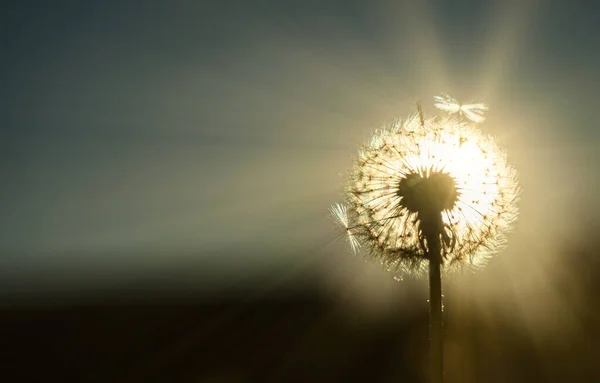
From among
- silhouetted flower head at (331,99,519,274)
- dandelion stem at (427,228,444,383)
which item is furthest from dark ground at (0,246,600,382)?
dandelion stem at (427,228,444,383)

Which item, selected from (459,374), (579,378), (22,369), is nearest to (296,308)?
(459,374)

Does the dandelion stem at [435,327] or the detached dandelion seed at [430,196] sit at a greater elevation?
the detached dandelion seed at [430,196]

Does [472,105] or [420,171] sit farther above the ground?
[472,105]

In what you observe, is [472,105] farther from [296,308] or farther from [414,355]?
[296,308]

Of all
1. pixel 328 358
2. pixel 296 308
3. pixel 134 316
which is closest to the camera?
pixel 328 358

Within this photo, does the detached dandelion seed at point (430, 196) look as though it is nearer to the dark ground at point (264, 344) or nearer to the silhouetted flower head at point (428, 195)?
the silhouetted flower head at point (428, 195)

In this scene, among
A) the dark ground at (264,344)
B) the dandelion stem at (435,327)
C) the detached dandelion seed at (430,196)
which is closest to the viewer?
the dandelion stem at (435,327)

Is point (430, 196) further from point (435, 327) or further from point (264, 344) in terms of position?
point (264, 344)

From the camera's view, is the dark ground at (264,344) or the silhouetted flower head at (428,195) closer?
the silhouetted flower head at (428,195)

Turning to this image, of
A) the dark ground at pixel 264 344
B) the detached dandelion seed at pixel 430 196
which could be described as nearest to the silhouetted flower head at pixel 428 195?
the detached dandelion seed at pixel 430 196
